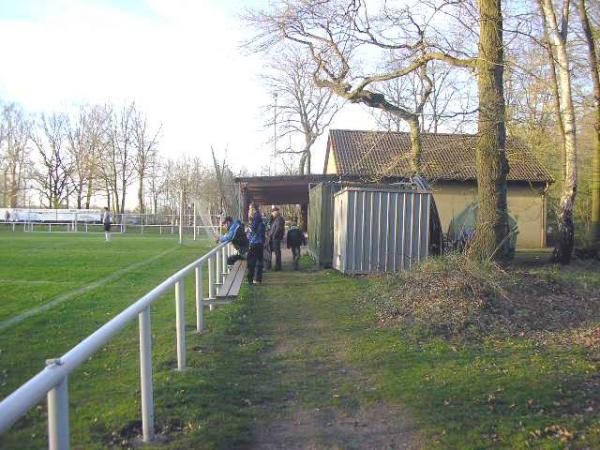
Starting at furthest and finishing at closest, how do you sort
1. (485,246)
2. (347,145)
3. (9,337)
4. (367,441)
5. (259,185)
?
(347,145)
(259,185)
(485,246)
(9,337)
(367,441)

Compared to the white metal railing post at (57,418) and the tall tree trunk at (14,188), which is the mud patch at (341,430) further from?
the tall tree trunk at (14,188)

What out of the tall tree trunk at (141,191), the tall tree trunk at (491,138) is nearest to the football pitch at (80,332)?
the tall tree trunk at (491,138)

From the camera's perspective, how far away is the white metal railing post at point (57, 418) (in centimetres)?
279

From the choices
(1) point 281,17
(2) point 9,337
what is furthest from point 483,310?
(1) point 281,17

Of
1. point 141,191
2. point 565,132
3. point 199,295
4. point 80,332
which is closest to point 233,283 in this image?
point 199,295

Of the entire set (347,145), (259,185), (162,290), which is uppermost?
(347,145)

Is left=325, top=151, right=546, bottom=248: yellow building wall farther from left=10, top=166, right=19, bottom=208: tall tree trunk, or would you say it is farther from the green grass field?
left=10, top=166, right=19, bottom=208: tall tree trunk

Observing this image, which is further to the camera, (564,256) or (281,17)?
(564,256)

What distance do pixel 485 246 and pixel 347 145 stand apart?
21.2 metres

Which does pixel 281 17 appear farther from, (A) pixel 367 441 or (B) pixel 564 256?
(A) pixel 367 441

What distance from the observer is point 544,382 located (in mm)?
5500

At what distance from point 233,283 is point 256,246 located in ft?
5.30

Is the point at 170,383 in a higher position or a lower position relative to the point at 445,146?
lower

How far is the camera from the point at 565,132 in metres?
16.9
